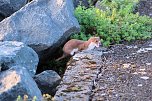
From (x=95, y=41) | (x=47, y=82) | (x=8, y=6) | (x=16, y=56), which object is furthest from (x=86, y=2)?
(x=16, y=56)

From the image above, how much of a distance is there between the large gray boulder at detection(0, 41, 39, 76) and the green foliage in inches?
53.7

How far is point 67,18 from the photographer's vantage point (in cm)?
696

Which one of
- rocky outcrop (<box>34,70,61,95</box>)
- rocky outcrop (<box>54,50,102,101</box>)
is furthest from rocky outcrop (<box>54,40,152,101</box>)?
rocky outcrop (<box>34,70,61,95</box>)

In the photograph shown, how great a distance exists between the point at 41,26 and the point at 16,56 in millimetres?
1301

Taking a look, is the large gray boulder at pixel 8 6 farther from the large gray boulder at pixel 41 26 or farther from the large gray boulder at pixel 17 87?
the large gray boulder at pixel 17 87

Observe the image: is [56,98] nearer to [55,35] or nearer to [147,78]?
[147,78]

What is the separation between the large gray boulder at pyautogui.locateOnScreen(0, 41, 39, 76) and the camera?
531cm

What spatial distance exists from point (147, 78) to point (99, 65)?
2.35ft

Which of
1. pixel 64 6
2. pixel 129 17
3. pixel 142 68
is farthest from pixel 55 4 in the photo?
pixel 142 68

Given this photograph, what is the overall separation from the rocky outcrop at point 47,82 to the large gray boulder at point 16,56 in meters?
0.13

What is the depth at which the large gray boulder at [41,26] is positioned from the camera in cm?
667

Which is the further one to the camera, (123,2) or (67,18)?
(123,2)

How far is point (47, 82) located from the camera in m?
5.94

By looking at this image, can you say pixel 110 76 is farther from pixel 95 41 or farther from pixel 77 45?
pixel 77 45
